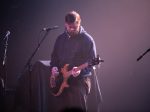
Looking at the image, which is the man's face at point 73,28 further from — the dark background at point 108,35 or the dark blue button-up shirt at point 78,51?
the dark background at point 108,35

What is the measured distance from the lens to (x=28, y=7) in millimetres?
7582

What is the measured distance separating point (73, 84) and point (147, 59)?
7.85 ft

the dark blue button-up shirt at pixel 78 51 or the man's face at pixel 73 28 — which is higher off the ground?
the man's face at pixel 73 28

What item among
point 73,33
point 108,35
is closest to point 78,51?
point 73,33

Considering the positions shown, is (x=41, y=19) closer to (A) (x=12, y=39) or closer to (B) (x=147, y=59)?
(A) (x=12, y=39)

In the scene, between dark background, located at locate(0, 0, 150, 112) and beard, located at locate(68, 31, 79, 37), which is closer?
beard, located at locate(68, 31, 79, 37)

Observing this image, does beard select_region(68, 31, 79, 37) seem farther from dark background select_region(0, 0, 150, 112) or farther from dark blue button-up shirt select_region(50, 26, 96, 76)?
dark background select_region(0, 0, 150, 112)

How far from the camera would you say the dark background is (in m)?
7.18

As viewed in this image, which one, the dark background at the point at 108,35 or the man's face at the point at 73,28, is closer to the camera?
the man's face at the point at 73,28

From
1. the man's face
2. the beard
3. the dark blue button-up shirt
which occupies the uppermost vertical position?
the man's face

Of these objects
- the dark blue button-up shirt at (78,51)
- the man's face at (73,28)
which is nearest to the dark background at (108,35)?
the dark blue button-up shirt at (78,51)

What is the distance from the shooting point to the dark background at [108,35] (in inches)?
283

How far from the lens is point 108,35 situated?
7320mm

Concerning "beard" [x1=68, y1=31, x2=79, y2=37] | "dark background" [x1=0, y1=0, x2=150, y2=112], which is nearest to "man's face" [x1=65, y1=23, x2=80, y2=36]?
"beard" [x1=68, y1=31, x2=79, y2=37]
